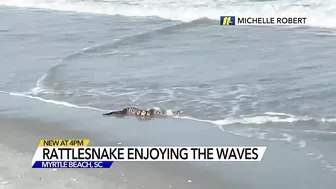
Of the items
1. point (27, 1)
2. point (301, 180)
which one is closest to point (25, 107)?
point (301, 180)

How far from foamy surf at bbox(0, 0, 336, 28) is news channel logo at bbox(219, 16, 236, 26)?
0.44 m

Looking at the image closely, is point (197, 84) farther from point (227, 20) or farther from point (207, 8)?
point (207, 8)

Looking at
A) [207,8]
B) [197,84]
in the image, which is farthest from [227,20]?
[197,84]

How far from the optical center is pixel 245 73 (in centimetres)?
1178

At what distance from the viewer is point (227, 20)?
1970 centimetres

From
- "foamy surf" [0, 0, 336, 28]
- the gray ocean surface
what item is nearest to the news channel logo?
"foamy surf" [0, 0, 336, 28]

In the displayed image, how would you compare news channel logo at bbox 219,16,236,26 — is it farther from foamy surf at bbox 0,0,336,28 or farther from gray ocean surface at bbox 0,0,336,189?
gray ocean surface at bbox 0,0,336,189

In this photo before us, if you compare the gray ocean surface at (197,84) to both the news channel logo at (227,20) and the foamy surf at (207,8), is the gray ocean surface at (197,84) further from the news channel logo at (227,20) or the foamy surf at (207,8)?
the foamy surf at (207,8)

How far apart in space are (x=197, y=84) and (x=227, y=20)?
8860 mm

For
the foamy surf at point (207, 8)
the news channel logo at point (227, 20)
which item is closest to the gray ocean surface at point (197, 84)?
the news channel logo at point (227, 20)

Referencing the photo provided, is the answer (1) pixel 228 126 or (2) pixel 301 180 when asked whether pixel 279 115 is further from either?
(2) pixel 301 180

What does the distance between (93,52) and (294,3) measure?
9415mm

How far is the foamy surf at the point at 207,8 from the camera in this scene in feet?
64.5

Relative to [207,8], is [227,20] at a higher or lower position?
lower
